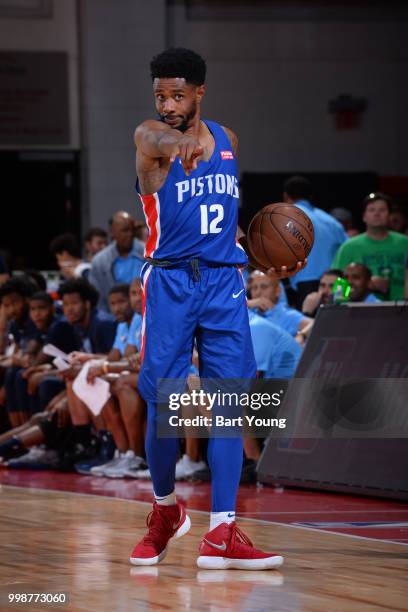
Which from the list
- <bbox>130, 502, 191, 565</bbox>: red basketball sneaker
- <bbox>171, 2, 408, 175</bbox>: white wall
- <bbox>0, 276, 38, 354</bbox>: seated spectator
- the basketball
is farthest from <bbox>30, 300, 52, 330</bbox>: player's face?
<bbox>171, 2, 408, 175</bbox>: white wall

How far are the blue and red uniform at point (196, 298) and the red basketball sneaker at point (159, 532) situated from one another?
0.75ft

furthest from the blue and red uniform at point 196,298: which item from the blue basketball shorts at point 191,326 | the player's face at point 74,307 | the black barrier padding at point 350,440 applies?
the player's face at point 74,307

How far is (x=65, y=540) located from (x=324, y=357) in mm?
2388

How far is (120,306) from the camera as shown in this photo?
909 cm

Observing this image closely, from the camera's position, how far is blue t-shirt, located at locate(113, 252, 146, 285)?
10.7m

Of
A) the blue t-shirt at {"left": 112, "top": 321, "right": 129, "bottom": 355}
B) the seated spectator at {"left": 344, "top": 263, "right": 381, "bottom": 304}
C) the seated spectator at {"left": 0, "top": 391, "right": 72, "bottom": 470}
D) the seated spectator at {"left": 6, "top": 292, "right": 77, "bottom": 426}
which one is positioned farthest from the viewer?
the seated spectator at {"left": 6, "top": 292, "right": 77, "bottom": 426}

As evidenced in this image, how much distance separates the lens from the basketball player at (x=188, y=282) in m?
4.57

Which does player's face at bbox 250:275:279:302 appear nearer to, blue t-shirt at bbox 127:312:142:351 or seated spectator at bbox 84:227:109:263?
blue t-shirt at bbox 127:312:142:351

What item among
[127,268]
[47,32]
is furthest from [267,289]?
[47,32]

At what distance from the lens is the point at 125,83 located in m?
16.2

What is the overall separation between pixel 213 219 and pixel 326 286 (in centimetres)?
410

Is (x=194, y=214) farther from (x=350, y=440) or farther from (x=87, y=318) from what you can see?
(x=87, y=318)

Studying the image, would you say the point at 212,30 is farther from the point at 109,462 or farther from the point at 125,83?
the point at 109,462

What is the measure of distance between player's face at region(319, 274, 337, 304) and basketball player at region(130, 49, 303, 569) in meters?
3.93
